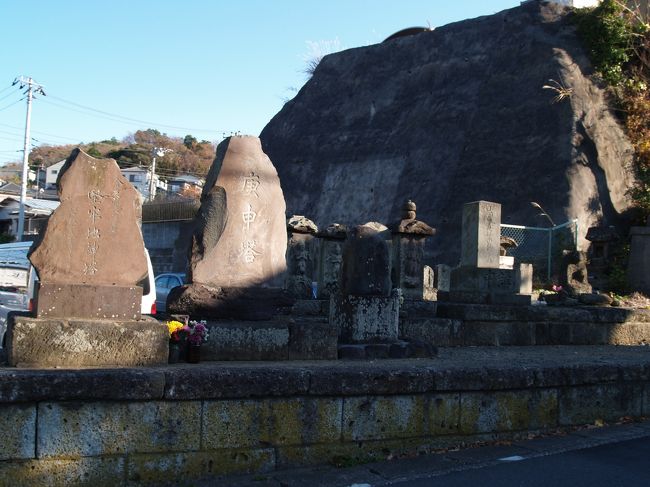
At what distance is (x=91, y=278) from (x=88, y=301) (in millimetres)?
227

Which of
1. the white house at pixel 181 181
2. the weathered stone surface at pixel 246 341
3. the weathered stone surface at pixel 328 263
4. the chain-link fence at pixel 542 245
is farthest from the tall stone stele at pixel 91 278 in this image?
the white house at pixel 181 181

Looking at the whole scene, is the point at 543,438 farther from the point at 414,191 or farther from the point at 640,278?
the point at 414,191

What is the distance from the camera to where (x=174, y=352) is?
19.5 feet

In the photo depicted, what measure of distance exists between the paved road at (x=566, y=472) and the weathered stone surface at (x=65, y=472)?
6.45ft

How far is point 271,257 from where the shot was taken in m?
7.32

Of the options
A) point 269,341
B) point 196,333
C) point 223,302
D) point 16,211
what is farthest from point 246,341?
point 16,211

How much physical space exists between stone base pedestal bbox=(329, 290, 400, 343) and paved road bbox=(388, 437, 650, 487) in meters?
2.52

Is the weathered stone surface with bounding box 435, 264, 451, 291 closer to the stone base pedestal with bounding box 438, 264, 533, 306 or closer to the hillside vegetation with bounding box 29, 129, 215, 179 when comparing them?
the stone base pedestal with bounding box 438, 264, 533, 306

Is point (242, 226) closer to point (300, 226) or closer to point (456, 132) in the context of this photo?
point (300, 226)

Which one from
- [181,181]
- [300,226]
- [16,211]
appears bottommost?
[300,226]

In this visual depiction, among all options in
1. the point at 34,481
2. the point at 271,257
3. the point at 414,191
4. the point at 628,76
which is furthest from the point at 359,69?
the point at 34,481

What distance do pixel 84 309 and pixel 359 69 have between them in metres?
33.5

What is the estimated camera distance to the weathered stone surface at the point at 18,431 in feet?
13.7

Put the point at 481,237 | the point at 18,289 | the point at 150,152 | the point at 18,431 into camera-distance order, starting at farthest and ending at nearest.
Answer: the point at 150,152, the point at 481,237, the point at 18,289, the point at 18,431
